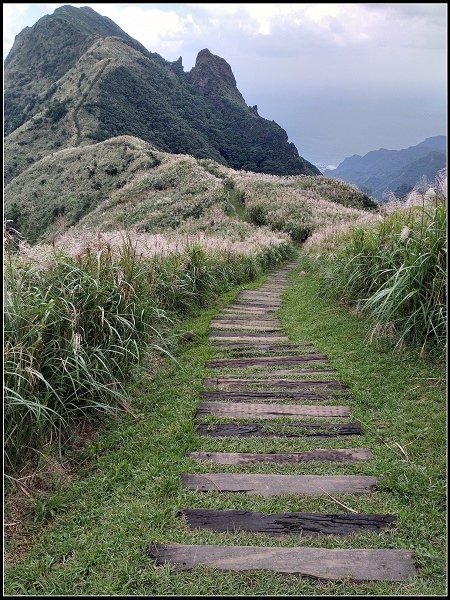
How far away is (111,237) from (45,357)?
2.00 meters

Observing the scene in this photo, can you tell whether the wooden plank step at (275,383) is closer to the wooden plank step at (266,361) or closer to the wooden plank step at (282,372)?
the wooden plank step at (282,372)

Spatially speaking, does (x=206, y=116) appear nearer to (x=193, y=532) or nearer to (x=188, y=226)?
(x=188, y=226)

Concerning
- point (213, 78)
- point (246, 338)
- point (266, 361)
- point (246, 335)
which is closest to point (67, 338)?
point (266, 361)

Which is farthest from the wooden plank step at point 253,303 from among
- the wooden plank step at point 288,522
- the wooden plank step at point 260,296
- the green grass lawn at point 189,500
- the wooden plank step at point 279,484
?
the wooden plank step at point 288,522

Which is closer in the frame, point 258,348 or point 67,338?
point 67,338

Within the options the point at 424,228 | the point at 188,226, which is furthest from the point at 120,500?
the point at 188,226

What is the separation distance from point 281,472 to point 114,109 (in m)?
72.2

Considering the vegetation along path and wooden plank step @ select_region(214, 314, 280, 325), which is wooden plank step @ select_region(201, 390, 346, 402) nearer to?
the vegetation along path

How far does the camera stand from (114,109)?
219 ft

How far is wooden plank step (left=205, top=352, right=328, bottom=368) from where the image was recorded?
Result: 15.4ft

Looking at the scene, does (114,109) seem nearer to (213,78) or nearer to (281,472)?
(213,78)

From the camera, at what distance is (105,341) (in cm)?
372

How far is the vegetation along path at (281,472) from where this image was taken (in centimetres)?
209

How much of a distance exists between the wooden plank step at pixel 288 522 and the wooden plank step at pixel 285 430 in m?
0.83
